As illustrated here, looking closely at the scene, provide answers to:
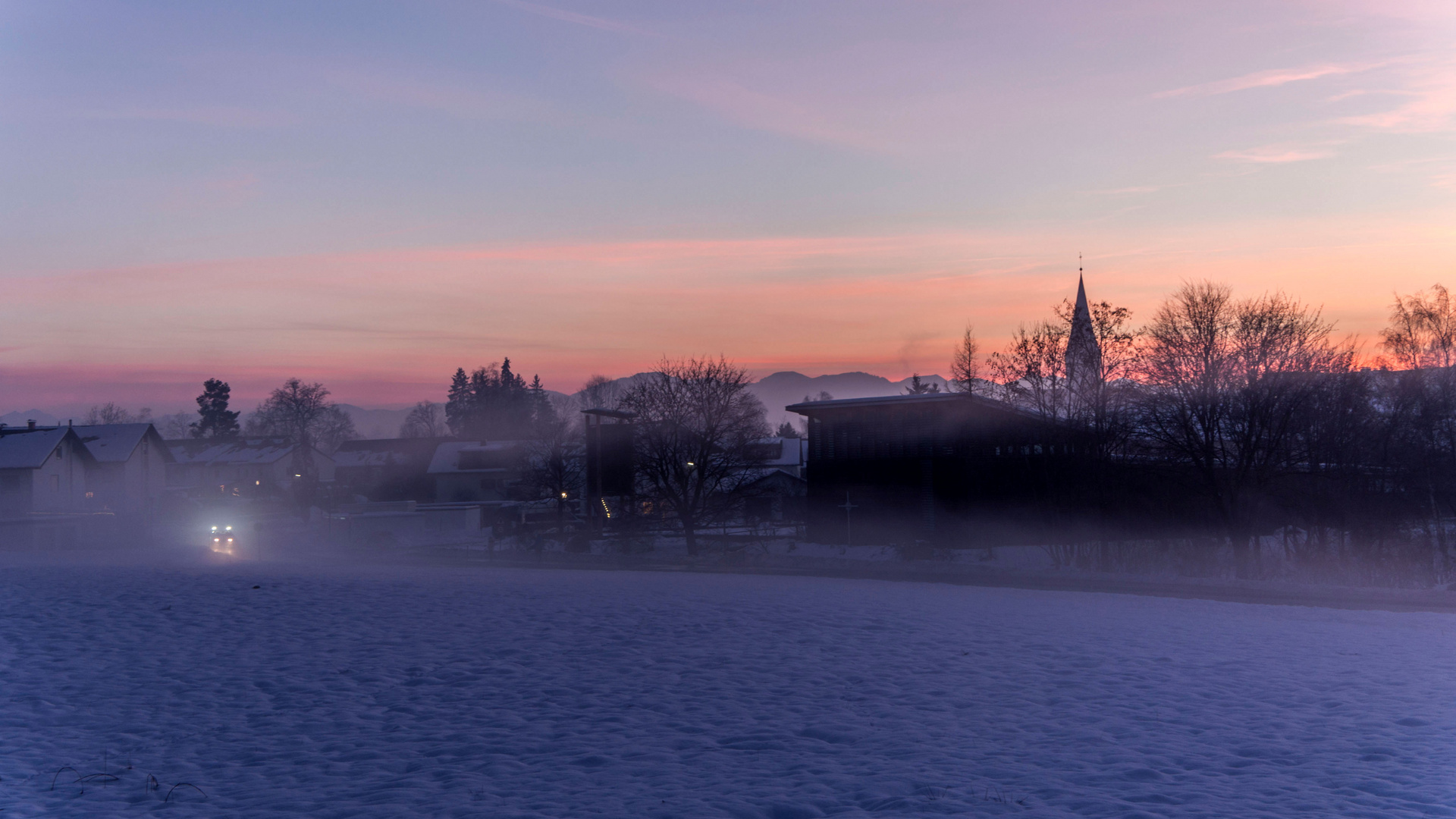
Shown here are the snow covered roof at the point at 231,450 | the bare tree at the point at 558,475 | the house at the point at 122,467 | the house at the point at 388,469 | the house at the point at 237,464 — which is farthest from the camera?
the snow covered roof at the point at 231,450

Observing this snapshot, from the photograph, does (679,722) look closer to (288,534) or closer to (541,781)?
(541,781)

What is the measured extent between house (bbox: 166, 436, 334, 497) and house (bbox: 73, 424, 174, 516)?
2085 centimetres

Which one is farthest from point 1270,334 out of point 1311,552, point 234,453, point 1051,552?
point 234,453

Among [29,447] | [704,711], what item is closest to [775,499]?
[704,711]

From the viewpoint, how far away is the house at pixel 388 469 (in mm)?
95938

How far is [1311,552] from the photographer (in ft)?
123

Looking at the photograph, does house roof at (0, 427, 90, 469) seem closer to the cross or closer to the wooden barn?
the cross

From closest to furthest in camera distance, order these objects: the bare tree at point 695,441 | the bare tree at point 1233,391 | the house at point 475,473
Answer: the bare tree at point 1233,391
the bare tree at point 695,441
the house at point 475,473

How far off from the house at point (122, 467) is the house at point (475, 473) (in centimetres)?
2449

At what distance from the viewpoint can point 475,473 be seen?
92938 millimetres

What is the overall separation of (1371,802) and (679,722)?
20.8 ft

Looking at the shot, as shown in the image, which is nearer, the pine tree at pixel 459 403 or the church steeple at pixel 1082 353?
the church steeple at pixel 1082 353

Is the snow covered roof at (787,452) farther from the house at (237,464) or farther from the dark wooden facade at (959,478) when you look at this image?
the house at (237,464)

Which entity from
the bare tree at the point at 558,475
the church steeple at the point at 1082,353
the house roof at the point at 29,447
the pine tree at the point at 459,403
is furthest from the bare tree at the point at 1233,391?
the pine tree at the point at 459,403
